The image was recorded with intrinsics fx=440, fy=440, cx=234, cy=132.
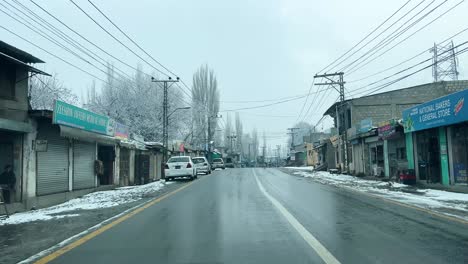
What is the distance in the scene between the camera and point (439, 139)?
21.5 meters

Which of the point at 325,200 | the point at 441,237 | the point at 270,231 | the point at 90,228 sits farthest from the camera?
the point at 325,200

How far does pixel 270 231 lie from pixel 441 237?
10.7ft

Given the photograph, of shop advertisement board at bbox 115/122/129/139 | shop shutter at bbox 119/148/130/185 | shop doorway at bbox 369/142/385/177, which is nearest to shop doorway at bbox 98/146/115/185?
shop advertisement board at bbox 115/122/129/139

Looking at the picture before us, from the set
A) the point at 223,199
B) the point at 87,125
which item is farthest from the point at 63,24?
the point at 223,199

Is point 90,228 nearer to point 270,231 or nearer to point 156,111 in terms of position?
point 270,231

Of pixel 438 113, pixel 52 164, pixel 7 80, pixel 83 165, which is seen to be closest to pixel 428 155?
pixel 438 113

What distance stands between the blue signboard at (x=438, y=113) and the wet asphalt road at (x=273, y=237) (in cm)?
812

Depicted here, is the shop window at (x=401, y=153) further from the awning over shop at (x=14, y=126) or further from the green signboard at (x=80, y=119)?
the awning over shop at (x=14, y=126)

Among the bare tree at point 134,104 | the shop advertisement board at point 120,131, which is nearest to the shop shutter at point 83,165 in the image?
the shop advertisement board at point 120,131

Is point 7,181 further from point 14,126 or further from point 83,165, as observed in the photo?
point 83,165

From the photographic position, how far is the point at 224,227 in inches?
381

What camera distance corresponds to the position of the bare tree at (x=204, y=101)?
235 ft

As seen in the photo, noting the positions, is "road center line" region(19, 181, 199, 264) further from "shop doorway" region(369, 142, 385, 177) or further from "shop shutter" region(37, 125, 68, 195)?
"shop doorway" region(369, 142, 385, 177)

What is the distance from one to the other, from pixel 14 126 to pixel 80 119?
4893 millimetres
